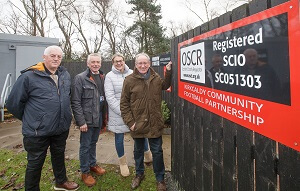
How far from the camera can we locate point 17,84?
282 cm

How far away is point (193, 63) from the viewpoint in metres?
Result: 2.45

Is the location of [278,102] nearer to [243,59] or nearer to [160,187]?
[243,59]

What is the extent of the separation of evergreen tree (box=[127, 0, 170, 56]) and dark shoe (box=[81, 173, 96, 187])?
17456 mm

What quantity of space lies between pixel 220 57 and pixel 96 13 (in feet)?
84.9

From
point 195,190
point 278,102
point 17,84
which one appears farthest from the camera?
point 17,84

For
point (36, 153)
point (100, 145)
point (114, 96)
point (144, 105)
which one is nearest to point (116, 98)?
point (114, 96)

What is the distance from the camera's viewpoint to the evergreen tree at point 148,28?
67.4 feet

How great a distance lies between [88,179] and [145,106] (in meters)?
1.52

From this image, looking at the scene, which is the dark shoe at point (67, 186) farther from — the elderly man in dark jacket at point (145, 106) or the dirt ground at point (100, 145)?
the elderly man in dark jacket at point (145, 106)

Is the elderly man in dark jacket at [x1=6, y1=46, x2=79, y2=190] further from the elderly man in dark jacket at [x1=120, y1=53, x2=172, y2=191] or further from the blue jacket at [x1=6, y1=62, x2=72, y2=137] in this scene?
the elderly man in dark jacket at [x1=120, y1=53, x2=172, y2=191]

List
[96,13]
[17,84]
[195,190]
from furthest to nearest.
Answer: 1. [96,13]
2. [17,84]
3. [195,190]

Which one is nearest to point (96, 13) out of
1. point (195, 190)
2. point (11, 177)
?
point (11, 177)

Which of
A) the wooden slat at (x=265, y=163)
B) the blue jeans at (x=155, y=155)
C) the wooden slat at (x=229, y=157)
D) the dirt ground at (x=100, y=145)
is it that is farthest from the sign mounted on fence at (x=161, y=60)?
the wooden slat at (x=265, y=163)

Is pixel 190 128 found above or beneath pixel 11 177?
above
